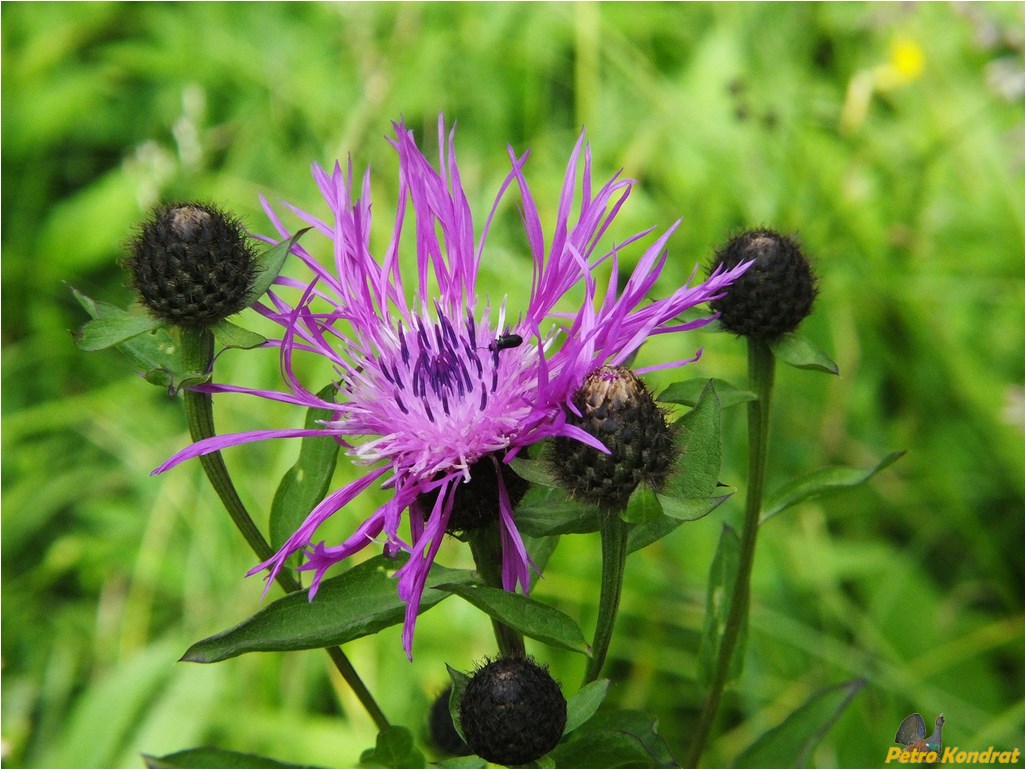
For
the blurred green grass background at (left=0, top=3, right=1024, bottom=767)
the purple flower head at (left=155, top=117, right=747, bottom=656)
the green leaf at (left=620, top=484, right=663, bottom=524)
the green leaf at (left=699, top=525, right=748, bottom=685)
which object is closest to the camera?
the green leaf at (left=620, top=484, right=663, bottom=524)

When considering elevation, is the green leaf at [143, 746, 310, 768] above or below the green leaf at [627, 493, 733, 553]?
below

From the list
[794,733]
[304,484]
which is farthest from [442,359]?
[794,733]

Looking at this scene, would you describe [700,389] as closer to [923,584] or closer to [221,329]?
[221,329]

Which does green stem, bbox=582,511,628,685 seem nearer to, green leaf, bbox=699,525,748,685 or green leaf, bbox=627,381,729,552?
green leaf, bbox=627,381,729,552

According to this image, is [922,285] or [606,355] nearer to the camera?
[606,355]

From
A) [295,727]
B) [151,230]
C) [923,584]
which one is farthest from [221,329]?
[923,584]

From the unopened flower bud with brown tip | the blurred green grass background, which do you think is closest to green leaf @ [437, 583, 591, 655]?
the unopened flower bud with brown tip

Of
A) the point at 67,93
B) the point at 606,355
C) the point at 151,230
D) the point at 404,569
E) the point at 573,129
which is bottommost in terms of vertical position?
the point at 404,569
